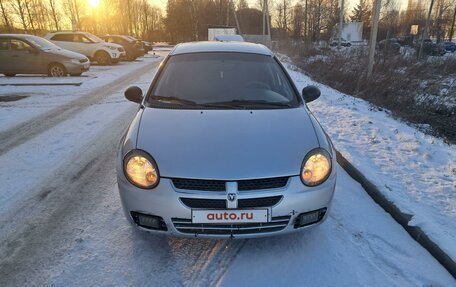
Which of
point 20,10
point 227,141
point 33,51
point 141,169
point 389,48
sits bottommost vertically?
point 389,48

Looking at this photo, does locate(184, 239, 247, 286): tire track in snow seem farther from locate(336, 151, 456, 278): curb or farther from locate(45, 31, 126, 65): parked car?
locate(45, 31, 126, 65): parked car

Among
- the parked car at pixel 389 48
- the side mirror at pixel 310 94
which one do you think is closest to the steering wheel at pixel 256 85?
the side mirror at pixel 310 94

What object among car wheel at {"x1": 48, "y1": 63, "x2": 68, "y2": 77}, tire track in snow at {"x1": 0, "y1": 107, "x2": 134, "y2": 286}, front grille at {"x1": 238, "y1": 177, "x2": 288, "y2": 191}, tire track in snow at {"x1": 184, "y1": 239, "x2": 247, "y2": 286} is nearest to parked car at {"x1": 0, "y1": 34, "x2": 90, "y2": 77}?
car wheel at {"x1": 48, "y1": 63, "x2": 68, "y2": 77}

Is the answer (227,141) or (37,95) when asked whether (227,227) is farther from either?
(37,95)

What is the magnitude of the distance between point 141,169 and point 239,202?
0.79 m

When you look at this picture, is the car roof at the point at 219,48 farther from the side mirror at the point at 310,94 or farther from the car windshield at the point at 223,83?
the side mirror at the point at 310,94

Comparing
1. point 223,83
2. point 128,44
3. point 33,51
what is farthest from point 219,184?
point 128,44

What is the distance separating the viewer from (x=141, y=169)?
2535mm

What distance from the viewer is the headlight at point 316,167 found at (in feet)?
8.30

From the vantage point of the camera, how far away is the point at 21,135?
6039 mm

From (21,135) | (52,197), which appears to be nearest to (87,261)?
(52,197)

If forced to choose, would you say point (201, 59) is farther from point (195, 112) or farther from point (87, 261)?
point (87, 261)

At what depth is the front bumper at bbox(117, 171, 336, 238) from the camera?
2379mm

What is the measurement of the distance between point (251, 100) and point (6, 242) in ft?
8.45
